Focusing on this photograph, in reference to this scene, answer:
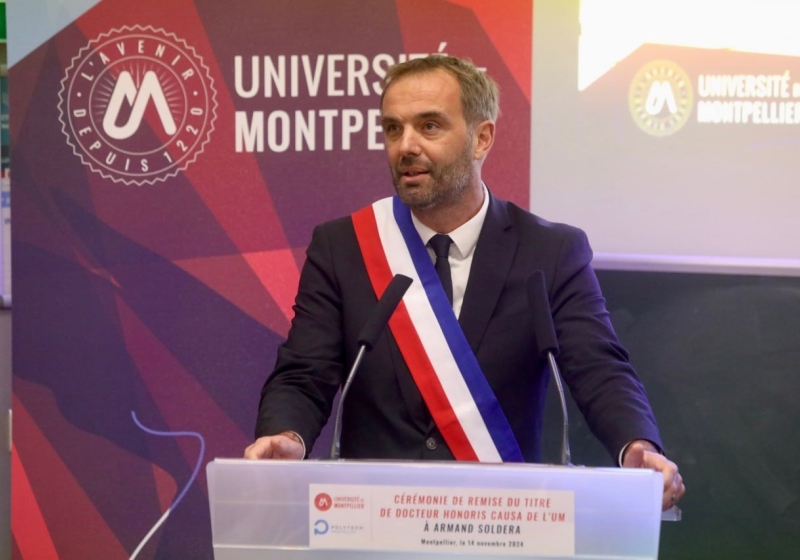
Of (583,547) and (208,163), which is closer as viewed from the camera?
(583,547)

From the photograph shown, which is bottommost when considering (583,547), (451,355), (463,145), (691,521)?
(691,521)

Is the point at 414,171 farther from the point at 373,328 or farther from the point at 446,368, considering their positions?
the point at 373,328

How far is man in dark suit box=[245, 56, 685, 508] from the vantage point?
74.3 inches

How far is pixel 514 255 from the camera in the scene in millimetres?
2031

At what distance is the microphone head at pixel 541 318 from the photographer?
5.19ft

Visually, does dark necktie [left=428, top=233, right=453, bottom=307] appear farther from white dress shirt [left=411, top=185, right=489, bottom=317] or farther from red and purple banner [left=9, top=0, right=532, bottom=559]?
red and purple banner [left=9, top=0, right=532, bottom=559]

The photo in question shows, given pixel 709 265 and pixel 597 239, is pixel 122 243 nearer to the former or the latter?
pixel 597 239

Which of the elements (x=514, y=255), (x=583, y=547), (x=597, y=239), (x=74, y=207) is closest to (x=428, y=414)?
(x=514, y=255)

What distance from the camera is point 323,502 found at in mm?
1163

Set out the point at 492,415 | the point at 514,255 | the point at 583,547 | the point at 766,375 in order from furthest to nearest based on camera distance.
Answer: the point at 766,375, the point at 514,255, the point at 492,415, the point at 583,547

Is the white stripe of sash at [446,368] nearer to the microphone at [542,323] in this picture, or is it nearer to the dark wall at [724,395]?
the microphone at [542,323]

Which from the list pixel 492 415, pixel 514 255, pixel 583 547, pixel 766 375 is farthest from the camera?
pixel 766 375

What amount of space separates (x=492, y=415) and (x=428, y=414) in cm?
13

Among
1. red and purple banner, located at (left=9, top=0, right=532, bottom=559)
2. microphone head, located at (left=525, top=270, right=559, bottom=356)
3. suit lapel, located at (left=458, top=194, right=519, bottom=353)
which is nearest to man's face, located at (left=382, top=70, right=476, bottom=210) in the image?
suit lapel, located at (left=458, top=194, right=519, bottom=353)
